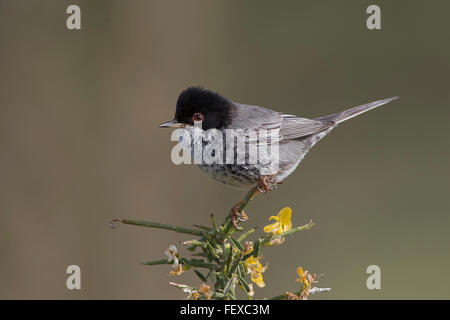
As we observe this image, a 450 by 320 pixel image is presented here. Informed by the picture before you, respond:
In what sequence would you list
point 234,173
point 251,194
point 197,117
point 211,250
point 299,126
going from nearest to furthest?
point 211,250 → point 251,194 → point 234,173 → point 197,117 → point 299,126

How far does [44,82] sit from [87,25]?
2.78ft

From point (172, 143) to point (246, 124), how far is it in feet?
6.90

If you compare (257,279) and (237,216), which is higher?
(237,216)

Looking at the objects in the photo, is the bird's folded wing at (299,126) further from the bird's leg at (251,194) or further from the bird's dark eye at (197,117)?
the bird's leg at (251,194)

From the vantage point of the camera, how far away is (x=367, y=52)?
684 centimetres

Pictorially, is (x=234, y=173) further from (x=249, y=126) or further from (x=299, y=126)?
(x=299, y=126)

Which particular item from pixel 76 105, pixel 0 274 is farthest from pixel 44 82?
pixel 0 274

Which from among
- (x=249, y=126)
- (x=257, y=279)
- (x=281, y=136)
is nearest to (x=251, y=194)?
(x=257, y=279)

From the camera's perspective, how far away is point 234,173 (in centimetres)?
339

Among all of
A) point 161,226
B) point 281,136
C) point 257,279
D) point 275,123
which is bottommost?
point 257,279

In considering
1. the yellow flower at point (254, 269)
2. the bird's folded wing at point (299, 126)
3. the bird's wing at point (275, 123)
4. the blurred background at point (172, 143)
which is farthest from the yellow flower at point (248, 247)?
the blurred background at point (172, 143)

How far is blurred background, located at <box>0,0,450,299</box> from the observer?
5.68 metres

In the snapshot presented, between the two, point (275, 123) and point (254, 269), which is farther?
point (275, 123)

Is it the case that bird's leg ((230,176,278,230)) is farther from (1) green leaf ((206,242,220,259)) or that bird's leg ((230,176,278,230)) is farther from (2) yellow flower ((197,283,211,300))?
(2) yellow flower ((197,283,211,300))
